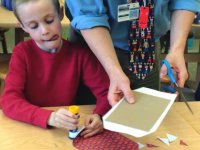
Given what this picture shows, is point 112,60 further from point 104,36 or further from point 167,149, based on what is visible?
point 167,149

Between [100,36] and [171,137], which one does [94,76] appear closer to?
[100,36]

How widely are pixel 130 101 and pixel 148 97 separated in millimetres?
86

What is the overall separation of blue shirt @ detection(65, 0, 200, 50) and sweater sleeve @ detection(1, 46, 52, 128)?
0.90 ft

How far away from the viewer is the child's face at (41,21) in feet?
4.35

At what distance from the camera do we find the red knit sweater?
1.38 meters

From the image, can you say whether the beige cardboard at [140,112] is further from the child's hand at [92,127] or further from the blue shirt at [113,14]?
the blue shirt at [113,14]

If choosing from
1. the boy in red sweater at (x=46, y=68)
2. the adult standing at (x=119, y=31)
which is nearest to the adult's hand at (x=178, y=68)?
the adult standing at (x=119, y=31)

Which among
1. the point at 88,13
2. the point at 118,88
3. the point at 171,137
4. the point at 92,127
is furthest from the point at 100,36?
the point at 171,137

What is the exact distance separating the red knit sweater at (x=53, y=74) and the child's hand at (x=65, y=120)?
24cm

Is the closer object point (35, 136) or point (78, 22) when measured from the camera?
point (35, 136)

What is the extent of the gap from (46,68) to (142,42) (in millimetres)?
419

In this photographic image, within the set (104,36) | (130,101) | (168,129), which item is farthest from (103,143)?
(104,36)

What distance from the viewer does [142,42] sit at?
145 cm

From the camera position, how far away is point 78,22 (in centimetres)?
128
